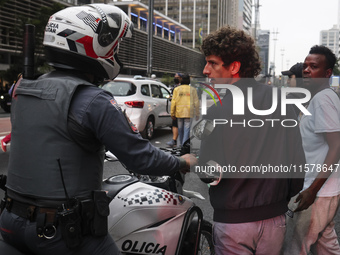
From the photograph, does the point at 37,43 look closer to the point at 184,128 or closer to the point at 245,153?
the point at 184,128

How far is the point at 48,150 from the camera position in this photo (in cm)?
156

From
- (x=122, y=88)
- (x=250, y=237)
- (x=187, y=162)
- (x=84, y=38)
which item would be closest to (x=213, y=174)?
(x=187, y=162)

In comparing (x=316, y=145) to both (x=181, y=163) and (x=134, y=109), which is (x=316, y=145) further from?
(x=134, y=109)

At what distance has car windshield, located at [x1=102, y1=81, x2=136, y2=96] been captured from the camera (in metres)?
10.2

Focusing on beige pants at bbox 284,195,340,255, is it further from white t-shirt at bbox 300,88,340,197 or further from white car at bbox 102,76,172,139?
white car at bbox 102,76,172,139

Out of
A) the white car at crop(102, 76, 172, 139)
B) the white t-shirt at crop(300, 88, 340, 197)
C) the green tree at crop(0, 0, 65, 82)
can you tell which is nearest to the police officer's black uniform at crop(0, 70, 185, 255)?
the white t-shirt at crop(300, 88, 340, 197)

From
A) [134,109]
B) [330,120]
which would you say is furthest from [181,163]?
[134,109]

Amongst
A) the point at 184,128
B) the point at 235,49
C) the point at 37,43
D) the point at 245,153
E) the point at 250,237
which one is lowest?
the point at 184,128

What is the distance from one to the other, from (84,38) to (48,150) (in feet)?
1.77

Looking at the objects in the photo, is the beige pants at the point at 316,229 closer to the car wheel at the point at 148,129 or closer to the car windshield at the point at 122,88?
the car windshield at the point at 122,88

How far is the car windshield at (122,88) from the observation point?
10195 millimetres

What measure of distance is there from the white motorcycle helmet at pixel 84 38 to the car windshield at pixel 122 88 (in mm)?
8374

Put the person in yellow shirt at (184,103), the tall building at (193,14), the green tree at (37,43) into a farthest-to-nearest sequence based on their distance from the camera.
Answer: the tall building at (193,14)
the green tree at (37,43)
the person in yellow shirt at (184,103)

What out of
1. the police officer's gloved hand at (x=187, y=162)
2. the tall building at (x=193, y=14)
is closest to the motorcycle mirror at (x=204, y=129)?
the police officer's gloved hand at (x=187, y=162)
